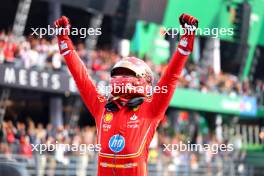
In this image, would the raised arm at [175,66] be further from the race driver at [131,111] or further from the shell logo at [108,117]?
the shell logo at [108,117]

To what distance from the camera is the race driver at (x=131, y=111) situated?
4.64 metres

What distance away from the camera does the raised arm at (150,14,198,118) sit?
448cm

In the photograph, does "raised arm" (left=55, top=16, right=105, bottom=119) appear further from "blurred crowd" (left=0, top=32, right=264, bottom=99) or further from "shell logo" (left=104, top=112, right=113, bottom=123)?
"blurred crowd" (left=0, top=32, right=264, bottom=99)

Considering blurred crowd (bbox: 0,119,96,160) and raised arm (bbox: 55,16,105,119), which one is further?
blurred crowd (bbox: 0,119,96,160)

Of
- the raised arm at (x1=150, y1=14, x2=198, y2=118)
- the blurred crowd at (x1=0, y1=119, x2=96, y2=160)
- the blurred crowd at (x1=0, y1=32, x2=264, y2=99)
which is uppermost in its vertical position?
the raised arm at (x1=150, y1=14, x2=198, y2=118)

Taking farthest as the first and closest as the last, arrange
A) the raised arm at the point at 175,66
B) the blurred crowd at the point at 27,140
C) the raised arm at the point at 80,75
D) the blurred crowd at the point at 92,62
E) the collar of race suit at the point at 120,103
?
the blurred crowd at the point at 92,62
the blurred crowd at the point at 27,140
the raised arm at the point at 80,75
the collar of race suit at the point at 120,103
the raised arm at the point at 175,66

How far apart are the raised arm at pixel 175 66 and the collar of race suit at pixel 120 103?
104 mm

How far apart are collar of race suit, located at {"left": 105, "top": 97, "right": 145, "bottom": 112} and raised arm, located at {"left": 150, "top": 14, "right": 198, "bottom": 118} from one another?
10cm

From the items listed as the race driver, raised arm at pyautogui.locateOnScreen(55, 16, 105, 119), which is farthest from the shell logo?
raised arm at pyautogui.locateOnScreen(55, 16, 105, 119)

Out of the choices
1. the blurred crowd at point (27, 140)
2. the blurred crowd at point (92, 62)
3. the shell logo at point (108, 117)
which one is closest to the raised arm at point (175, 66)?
the shell logo at point (108, 117)

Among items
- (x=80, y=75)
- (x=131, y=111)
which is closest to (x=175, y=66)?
(x=131, y=111)

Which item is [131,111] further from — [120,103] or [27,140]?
[27,140]

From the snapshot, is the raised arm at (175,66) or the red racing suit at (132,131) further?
the red racing suit at (132,131)

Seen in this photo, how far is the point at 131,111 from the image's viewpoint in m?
4.79
